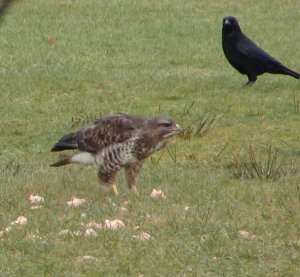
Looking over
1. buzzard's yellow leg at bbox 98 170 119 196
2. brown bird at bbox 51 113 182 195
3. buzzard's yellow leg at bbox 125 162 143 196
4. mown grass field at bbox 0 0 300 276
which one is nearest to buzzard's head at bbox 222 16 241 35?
mown grass field at bbox 0 0 300 276

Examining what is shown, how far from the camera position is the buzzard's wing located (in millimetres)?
8195

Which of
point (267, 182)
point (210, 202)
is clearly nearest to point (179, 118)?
point (267, 182)

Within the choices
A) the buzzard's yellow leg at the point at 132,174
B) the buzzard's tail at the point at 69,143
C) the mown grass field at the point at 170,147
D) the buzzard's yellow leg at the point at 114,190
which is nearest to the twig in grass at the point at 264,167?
the mown grass field at the point at 170,147

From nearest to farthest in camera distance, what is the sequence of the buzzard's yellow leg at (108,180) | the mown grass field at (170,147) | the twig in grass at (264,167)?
the mown grass field at (170,147)
the buzzard's yellow leg at (108,180)
the twig in grass at (264,167)

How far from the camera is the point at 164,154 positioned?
11.5 m

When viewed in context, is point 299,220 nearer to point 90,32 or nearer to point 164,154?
point 164,154

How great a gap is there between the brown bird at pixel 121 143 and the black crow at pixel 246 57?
7070mm

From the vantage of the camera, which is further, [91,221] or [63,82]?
[63,82]

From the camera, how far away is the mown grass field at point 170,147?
256 inches

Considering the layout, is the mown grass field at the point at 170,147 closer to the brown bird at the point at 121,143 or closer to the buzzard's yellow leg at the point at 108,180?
the buzzard's yellow leg at the point at 108,180

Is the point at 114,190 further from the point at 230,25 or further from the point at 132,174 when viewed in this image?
the point at 230,25

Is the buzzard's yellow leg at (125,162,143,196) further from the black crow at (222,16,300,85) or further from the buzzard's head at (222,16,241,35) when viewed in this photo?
the buzzard's head at (222,16,241,35)

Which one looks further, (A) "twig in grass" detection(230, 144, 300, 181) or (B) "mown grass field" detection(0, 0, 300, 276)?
(A) "twig in grass" detection(230, 144, 300, 181)

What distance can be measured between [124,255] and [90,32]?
14.0 metres
